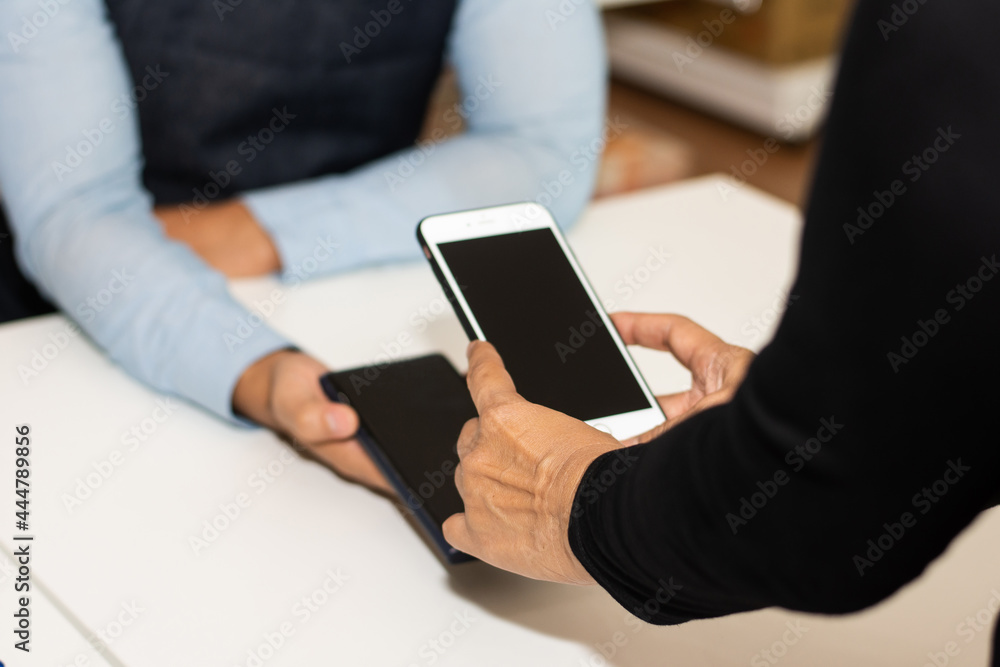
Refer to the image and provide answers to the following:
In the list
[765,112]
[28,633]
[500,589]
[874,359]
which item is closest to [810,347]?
[874,359]

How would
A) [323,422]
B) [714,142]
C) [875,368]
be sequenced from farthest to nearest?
[714,142]
[323,422]
[875,368]

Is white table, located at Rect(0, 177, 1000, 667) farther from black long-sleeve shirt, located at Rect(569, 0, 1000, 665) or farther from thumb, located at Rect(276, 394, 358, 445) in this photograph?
black long-sleeve shirt, located at Rect(569, 0, 1000, 665)

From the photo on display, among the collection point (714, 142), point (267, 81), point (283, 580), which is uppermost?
point (267, 81)

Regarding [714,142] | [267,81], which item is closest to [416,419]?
[267,81]

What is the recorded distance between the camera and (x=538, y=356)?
1.80 ft

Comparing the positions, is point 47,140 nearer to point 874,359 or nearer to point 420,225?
point 420,225

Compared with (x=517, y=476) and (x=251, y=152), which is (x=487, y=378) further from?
(x=251, y=152)

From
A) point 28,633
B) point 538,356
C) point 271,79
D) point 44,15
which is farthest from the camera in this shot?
point 271,79

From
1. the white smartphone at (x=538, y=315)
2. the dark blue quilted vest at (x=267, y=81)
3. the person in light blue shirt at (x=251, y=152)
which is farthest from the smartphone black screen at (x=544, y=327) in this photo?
the dark blue quilted vest at (x=267, y=81)

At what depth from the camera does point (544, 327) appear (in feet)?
1.84

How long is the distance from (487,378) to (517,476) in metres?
0.07

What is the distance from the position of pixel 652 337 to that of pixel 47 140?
0.47 meters

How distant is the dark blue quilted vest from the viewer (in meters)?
0.83

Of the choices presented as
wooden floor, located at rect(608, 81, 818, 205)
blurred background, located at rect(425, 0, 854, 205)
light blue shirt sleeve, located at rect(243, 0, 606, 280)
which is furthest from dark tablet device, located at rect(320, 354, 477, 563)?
wooden floor, located at rect(608, 81, 818, 205)
